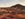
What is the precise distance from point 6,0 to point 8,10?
204mm

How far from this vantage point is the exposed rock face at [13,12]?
2.60ft

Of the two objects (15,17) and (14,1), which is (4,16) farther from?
(14,1)

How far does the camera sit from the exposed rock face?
0.79m

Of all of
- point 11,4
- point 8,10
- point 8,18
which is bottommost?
point 8,18

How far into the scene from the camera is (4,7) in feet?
2.85

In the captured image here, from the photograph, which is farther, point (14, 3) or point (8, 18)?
point (14, 3)

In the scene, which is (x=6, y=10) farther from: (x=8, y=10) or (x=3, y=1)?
(x=3, y=1)

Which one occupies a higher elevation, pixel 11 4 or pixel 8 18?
pixel 11 4

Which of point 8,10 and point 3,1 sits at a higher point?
point 3,1

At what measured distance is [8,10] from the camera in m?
0.84

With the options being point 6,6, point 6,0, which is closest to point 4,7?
point 6,6

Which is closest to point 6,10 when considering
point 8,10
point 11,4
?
point 8,10

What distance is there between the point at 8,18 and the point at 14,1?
33cm

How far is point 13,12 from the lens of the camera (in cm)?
82
